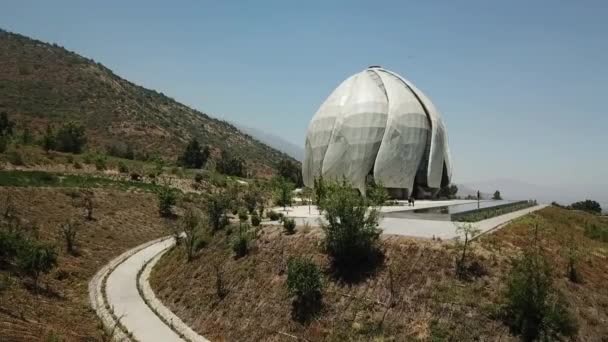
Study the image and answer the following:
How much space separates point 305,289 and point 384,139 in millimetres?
22678

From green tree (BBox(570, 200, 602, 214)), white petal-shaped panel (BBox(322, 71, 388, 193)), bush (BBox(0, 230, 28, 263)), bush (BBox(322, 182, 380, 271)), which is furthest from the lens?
green tree (BBox(570, 200, 602, 214))

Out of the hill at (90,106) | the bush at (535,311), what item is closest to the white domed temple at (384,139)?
the bush at (535,311)

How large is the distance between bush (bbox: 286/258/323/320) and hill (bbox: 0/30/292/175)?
2257 inches

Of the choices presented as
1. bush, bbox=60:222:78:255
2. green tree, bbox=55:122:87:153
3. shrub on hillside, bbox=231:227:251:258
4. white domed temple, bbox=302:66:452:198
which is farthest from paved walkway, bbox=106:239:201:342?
green tree, bbox=55:122:87:153

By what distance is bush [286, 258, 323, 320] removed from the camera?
1537 cm

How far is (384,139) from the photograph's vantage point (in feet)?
119

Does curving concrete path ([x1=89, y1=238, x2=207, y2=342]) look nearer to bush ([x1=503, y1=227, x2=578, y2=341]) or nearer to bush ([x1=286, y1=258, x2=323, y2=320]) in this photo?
bush ([x1=286, y1=258, x2=323, y2=320])

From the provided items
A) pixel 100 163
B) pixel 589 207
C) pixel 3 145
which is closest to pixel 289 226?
pixel 100 163

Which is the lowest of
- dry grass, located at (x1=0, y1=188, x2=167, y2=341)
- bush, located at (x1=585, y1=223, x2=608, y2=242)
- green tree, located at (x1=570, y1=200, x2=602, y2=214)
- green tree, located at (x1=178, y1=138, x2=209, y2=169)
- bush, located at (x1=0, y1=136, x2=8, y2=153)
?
dry grass, located at (x1=0, y1=188, x2=167, y2=341)

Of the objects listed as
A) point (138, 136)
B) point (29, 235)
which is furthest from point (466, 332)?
point (138, 136)

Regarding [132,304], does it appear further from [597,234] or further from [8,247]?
[597,234]

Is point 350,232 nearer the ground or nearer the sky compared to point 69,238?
nearer the sky

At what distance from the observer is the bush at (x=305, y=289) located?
15.4 meters

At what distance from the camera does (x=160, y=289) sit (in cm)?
2003
